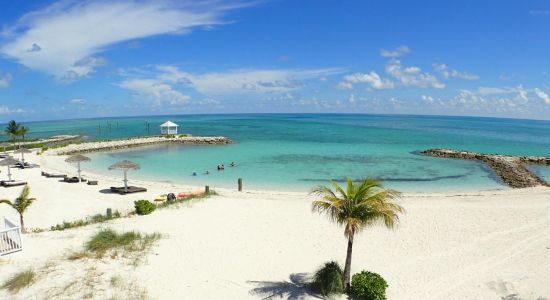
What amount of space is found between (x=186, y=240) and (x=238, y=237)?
2.03 metres

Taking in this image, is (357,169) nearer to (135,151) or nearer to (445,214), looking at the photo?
(445,214)

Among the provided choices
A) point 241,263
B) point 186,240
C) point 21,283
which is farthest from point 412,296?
point 21,283

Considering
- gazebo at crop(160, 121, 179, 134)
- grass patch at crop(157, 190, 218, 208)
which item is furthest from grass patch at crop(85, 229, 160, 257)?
gazebo at crop(160, 121, 179, 134)

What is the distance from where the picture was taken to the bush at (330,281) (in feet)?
33.2

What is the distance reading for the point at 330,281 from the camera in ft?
33.2

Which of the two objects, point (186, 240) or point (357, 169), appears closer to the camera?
point (186, 240)

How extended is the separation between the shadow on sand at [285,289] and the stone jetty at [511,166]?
26.8 meters

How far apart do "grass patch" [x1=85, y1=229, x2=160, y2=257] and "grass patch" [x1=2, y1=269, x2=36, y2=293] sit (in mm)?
1962

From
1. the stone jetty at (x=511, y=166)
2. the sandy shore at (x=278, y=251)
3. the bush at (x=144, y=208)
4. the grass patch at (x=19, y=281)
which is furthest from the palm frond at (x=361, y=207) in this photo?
the stone jetty at (x=511, y=166)

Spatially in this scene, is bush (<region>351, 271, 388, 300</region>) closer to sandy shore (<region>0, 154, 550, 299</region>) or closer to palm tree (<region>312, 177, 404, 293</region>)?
sandy shore (<region>0, 154, 550, 299</region>)

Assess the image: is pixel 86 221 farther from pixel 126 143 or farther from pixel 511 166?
pixel 126 143

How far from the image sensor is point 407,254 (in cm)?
1341

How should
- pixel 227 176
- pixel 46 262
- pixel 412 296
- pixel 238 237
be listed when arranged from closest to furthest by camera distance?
pixel 412 296 → pixel 46 262 → pixel 238 237 → pixel 227 176

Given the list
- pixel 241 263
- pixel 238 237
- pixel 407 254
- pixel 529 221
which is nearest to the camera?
pixel 241 263
